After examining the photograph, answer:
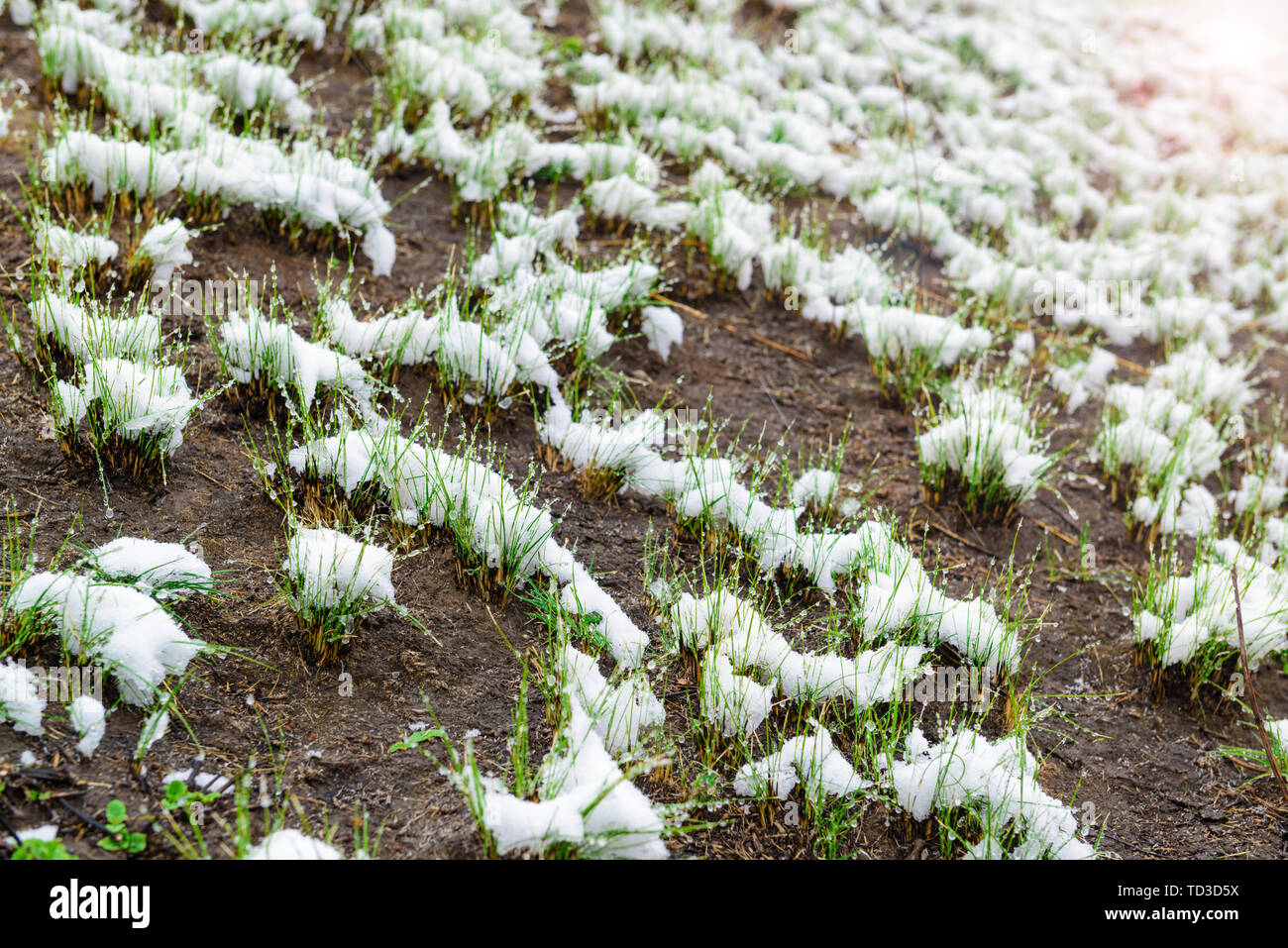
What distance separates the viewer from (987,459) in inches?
109

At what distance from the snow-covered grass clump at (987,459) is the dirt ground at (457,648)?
10 cm

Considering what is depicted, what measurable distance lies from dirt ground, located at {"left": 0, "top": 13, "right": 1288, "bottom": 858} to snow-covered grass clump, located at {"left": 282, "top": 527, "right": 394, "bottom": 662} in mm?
59

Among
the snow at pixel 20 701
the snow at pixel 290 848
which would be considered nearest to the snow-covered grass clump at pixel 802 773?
the snow at pixel 290 848

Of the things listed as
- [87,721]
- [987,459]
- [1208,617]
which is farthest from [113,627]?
[1208,617]

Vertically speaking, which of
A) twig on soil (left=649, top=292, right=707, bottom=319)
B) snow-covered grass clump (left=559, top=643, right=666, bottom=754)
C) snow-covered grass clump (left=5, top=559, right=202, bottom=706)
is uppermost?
twig on soil (left=649, top=292, right=707, bottom=319)

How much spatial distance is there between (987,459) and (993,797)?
1284mm

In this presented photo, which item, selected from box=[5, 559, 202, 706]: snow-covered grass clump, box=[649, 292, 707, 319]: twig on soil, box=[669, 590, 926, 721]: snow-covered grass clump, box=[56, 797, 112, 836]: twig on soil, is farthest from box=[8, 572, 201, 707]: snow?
box=[649, 292, 707, 319]: twig on soil

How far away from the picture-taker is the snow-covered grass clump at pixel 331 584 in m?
1.85

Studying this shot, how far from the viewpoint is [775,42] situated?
591 centimetres

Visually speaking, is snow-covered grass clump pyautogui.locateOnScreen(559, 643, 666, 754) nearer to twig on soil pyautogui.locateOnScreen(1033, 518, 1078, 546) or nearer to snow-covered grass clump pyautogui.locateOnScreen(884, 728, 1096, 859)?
snow-covered grass clump pyautogui.locateOnScreen(884, 728, 1096, 859)

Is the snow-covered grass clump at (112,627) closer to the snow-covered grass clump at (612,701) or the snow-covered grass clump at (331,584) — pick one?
the snow-covered grass clump at (331,584)

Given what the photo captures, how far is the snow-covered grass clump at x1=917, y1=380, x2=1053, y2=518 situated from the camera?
277 cm

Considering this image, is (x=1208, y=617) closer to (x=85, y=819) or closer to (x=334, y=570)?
(x=334, y=570)
